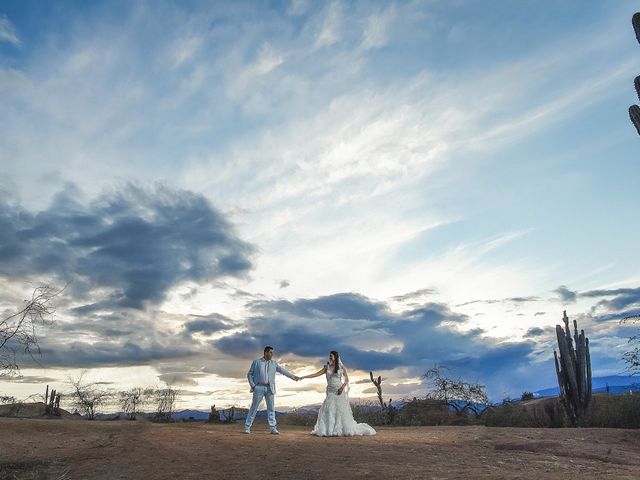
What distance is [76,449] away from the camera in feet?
42.9

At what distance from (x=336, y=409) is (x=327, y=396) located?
0.51 metres

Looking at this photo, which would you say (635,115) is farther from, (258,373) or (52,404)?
(52,404)

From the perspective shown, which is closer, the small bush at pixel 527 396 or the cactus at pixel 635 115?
the cactus at pixel 635 115

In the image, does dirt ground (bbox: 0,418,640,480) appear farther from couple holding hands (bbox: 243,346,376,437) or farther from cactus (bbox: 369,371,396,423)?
cactus (bbox: 369,371,396,423)

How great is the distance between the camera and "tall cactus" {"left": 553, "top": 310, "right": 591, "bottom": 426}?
21.8 meters

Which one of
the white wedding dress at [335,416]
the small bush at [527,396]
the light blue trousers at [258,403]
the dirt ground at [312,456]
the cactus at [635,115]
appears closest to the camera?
the dirt ground at [312,456]

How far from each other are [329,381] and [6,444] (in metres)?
8.40

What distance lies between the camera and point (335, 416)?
15.4 meters

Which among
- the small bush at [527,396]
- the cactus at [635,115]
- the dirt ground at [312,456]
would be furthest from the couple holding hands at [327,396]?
the small bush at [527,396]

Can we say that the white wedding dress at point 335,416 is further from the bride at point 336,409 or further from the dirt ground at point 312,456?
the dirt ground at point 312,456

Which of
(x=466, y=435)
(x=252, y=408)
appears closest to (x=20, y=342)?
(x=252, y=408)

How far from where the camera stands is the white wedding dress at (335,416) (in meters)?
15.2

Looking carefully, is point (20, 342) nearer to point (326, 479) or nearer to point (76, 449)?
point (76, 449)

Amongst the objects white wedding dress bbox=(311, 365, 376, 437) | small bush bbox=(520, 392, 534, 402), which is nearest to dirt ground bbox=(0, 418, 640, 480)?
white wedding dress bbox=(311, 365, 376, 437)
